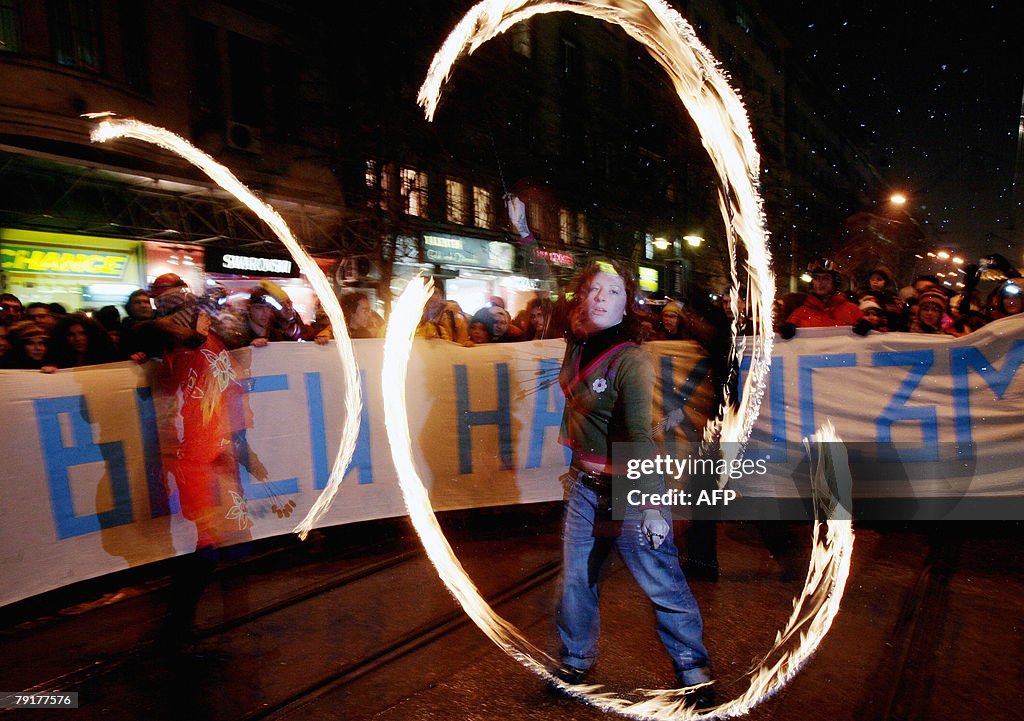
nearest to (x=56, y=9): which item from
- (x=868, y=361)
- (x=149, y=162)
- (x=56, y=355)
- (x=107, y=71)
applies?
(x=107, y=71)

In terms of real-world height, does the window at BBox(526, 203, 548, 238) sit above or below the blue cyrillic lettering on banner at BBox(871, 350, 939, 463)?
above

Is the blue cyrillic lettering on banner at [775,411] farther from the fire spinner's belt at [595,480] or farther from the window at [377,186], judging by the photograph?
the window at [377,186]

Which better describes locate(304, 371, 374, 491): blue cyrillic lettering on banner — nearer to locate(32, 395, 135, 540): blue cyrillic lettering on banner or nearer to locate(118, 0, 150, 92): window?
locate(32, 395, 135, 540): blue cyrillic lettering on banner

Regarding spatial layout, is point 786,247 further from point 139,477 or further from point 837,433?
point 139,477

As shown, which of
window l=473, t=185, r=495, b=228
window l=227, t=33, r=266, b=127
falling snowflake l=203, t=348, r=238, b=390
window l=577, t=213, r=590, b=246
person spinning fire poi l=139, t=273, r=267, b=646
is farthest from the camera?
window l=577, t=213, r=590, b=246

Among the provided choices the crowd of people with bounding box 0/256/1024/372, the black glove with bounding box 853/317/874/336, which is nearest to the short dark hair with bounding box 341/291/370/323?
the crowd of people with bounding box 0/256/1024/372

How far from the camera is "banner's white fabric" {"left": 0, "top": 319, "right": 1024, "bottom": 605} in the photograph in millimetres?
4230

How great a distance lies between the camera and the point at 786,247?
30531mm

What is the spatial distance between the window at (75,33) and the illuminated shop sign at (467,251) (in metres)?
8.21

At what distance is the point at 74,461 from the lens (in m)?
4.33

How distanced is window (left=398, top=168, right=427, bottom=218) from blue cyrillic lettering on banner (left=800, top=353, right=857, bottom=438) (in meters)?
9.49

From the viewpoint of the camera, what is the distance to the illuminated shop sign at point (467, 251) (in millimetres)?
18844

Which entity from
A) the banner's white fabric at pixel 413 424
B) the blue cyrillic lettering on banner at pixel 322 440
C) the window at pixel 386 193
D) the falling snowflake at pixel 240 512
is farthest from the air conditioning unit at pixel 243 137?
the falling snowflake at pixel 240 512

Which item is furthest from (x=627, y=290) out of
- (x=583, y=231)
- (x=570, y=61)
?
(x=570, y=61)
